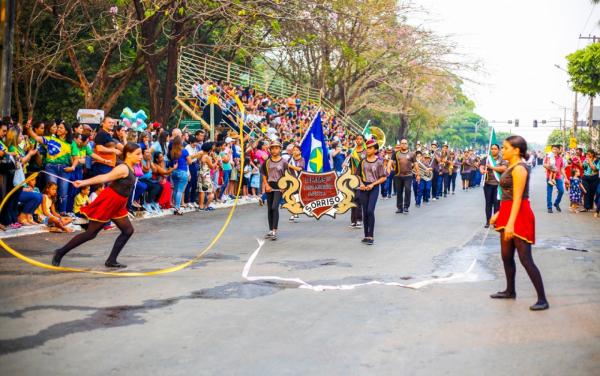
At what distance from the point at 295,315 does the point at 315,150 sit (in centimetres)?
897

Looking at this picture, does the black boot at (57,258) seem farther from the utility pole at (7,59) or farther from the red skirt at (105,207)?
the utility pole at (7,59)

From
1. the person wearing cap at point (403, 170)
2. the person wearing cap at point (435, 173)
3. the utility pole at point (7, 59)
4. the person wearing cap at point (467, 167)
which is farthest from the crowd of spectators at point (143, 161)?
the person wearing cap at point (467, 167)

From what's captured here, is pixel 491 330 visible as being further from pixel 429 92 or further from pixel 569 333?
pixel 429 92

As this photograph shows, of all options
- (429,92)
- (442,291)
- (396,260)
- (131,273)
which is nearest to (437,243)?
(396,260)

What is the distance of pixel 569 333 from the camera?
643 cm

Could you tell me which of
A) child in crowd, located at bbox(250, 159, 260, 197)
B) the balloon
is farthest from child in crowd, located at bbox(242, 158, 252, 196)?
the balloon

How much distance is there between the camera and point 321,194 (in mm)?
14258

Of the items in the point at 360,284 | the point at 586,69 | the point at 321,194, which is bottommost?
the point at 360,284

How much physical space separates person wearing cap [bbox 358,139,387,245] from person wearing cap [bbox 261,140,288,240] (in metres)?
1.42

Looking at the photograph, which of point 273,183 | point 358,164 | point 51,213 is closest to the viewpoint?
point 51,213

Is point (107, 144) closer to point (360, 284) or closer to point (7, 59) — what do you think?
point (7, 59)

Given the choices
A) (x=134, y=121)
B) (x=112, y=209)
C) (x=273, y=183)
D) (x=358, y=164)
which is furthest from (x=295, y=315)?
(x=134, y=121)

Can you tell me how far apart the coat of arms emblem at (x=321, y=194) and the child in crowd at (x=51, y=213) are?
3.84 m

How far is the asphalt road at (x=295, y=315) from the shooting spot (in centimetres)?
536
